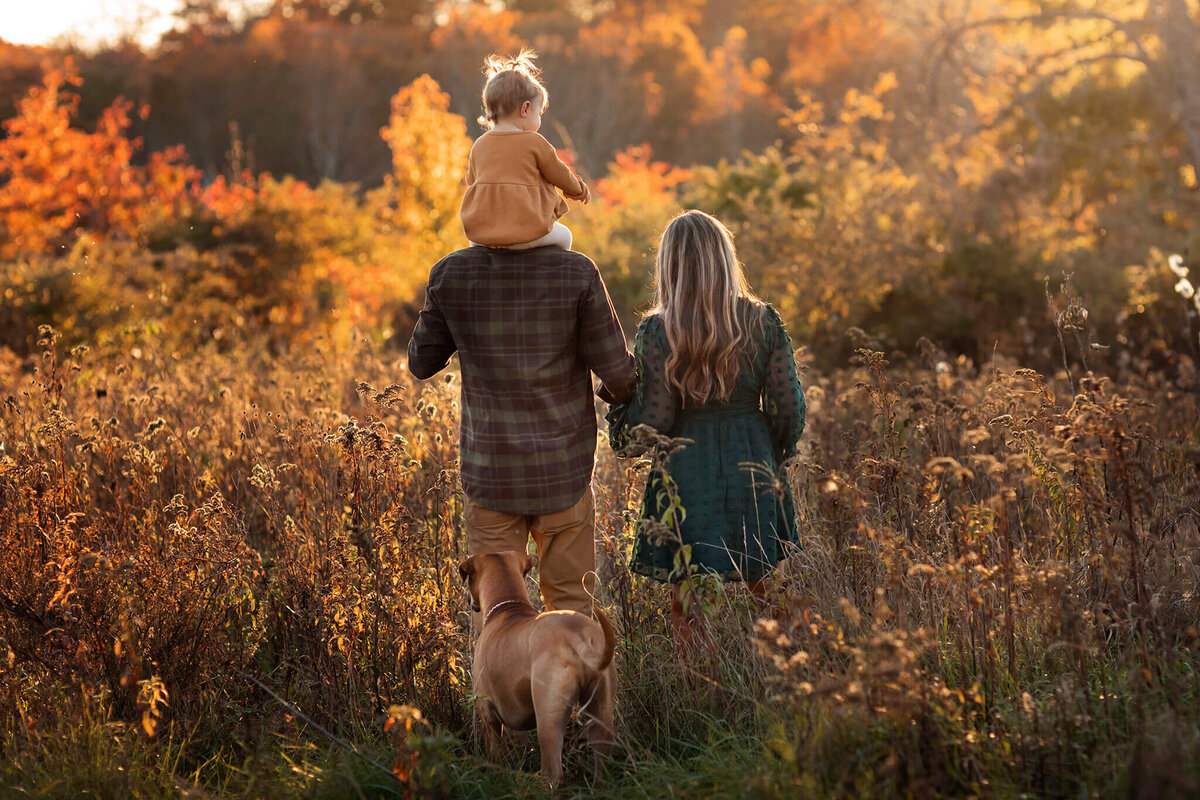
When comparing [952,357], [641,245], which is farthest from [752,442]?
[641,245]

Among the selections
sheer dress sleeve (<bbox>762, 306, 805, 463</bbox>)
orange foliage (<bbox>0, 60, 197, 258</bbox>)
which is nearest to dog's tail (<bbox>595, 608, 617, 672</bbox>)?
sheer dress sleeve (<bbox>762, 306, 805, 463</bbox>)

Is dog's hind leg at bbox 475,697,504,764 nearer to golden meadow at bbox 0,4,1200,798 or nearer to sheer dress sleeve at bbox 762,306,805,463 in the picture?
golden meadow at bbox 0,4,1200,798

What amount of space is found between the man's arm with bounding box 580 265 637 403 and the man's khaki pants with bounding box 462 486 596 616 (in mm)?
428

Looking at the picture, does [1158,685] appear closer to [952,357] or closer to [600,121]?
[952,357]

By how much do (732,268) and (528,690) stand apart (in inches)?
63.2

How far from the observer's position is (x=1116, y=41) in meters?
14.0

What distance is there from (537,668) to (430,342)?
1.19m

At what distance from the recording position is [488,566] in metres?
3.12

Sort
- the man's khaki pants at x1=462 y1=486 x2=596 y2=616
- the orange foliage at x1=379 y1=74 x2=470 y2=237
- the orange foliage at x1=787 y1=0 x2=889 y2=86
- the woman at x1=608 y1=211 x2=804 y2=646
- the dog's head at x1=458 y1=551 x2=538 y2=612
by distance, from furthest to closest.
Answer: the orange foliage at x1=787 y1=0 x2=889 y2=86
the orange foliage at x1=379 y1=74 x2=470 y2=237
the woman at x1=608 y1=211 x2=804 y2=646
the man's khaki pants at x1=462 y1=486 x2=596 y2=616
the dog's head at x1=458 y1=551 x2=538 y2=612

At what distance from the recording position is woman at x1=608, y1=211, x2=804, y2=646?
345cm

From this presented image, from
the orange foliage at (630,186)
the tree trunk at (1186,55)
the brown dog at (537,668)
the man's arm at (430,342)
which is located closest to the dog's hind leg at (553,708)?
the brown dog at (537,668)

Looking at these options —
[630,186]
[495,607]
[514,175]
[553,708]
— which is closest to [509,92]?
[514,175]

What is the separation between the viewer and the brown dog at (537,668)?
8.66ft

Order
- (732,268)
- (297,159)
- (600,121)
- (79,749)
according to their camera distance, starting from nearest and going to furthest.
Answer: (79,749) → (732,268) → (600,121) → (297,159)
